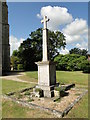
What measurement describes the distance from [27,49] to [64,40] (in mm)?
11151

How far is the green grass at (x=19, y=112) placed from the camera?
5141 millimetres

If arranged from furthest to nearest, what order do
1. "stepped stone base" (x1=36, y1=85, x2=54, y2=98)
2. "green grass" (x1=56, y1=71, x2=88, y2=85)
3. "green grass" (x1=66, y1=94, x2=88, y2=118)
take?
"green grass" (x1=56, y1=71, x2=88, y2=85) → "stepped stone base" (x1=36, y1=85, x2=54, y2=98) → "green grass" (x1=66, y1=94, x2=88, y2=118)

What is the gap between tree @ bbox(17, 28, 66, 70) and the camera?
32031 millimetres

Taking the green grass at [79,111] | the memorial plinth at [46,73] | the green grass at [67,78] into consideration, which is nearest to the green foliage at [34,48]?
the green grass at [67,78]

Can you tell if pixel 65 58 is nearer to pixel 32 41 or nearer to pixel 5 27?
pixel 32 41

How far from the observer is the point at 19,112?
216 inches

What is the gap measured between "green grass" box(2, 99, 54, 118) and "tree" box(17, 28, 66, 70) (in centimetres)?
2440

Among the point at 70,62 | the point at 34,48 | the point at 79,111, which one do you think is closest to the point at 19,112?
the point at 79,111

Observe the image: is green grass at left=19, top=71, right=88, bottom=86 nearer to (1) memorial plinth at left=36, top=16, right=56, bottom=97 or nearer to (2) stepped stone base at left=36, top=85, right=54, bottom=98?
(1) memorial plinth at left=36, top=16, right=56, bottom=97

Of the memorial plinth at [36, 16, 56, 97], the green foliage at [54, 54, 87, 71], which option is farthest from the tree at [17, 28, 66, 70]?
the memorial plinth at [36, 16, 56, 97]

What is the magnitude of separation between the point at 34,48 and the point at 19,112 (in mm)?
28179

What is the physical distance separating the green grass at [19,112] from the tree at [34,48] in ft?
80.1

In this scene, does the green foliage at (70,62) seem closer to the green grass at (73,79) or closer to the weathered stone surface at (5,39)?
the weathered stone surface at (5,39)

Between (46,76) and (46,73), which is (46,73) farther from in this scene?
(46,76)
